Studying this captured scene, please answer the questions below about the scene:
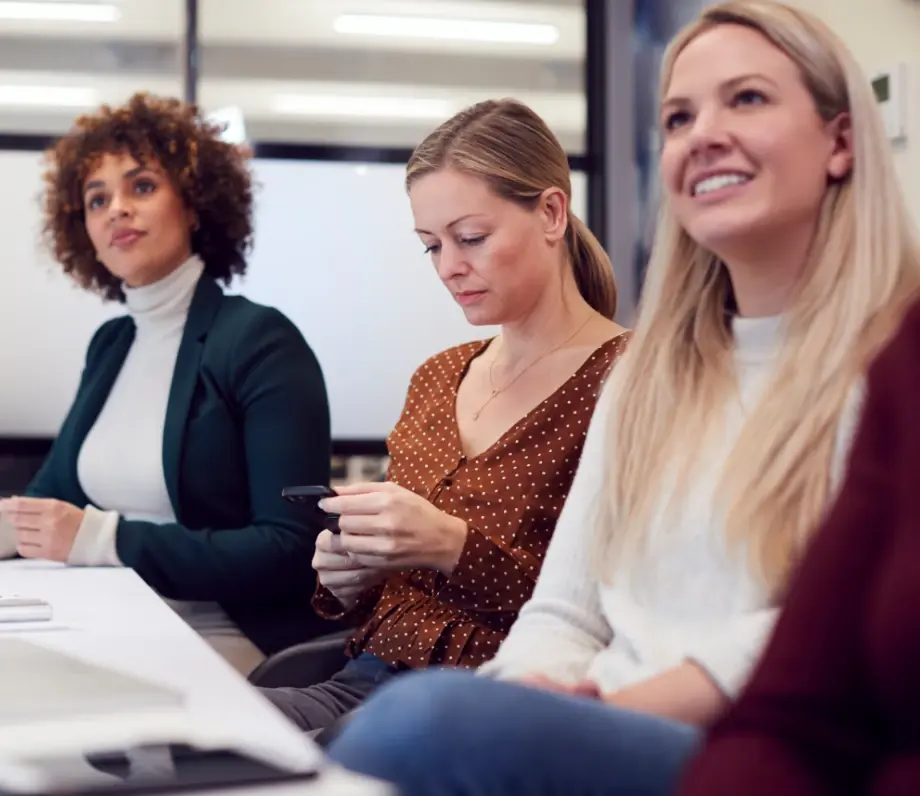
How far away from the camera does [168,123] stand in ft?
7.84

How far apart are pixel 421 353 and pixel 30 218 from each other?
3.48 feet

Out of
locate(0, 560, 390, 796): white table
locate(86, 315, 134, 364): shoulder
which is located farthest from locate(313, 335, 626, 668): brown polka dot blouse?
locate(86, 315, 134, 364): shoulder

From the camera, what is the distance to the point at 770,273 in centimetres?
122

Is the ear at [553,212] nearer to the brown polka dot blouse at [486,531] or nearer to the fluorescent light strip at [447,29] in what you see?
the brown polka dot blouse at [486,531]

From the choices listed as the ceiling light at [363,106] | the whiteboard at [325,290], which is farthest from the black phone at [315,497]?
the ceiling light at [363,106]

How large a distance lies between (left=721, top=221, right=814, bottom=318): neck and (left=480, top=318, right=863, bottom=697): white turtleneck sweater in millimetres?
21

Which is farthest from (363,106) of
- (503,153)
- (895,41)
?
(503,153)

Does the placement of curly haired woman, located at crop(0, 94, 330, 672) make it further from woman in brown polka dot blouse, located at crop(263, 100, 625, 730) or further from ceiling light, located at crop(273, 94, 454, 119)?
ceiling light, located at crop(273, 94, 454, 119)

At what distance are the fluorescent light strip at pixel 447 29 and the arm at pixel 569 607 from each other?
89.9 inches

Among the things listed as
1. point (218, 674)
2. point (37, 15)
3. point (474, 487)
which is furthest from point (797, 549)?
point (37, 15)

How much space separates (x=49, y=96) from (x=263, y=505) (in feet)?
5.34

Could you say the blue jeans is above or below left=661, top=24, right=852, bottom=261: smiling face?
below

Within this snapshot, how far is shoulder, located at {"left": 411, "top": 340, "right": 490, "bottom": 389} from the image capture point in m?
1.87

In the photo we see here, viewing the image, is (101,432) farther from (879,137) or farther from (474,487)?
(879,137)
